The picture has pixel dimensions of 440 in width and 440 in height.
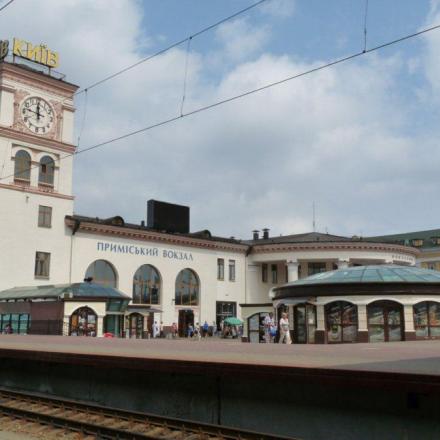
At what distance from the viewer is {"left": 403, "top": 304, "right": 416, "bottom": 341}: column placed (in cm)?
2873

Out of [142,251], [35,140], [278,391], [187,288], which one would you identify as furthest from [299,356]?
[187,288]

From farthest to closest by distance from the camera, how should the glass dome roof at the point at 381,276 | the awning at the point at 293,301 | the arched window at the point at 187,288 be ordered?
the arched window at the point at 187,288 < the awning at the point at 293,301 < the glass dome roof at the point at 381,276

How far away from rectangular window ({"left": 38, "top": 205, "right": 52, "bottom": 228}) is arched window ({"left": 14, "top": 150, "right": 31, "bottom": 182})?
2570 mm

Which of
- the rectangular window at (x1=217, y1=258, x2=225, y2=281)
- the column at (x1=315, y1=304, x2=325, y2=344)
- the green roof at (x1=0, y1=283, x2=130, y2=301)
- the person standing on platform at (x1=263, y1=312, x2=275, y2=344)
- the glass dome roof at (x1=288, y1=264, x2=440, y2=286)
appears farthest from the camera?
the rectangular window at (x1=217, y1=258, x2=225, y2=281)

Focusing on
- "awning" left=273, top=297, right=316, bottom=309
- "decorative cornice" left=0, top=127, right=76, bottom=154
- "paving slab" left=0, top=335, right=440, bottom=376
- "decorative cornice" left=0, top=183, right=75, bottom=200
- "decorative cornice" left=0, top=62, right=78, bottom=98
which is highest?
"decorative cornice" left=0, top=62, right=78, bottom=98

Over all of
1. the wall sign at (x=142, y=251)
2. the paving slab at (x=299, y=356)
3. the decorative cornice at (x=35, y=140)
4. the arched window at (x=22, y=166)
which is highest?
the decorative cornice at (x=35, y=140)

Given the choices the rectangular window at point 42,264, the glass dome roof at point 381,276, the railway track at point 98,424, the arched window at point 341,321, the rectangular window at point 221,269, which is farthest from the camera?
the rectangular window at point 221,269

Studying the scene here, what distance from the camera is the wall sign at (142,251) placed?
5106 centimetres

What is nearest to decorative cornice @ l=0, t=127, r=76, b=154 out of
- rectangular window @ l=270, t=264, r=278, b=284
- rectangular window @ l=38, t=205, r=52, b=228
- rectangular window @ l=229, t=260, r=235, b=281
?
rectangular window @ l=38, t=205, r=52, b=228

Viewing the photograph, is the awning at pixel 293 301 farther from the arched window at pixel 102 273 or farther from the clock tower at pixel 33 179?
the arched window at pixel 102 273

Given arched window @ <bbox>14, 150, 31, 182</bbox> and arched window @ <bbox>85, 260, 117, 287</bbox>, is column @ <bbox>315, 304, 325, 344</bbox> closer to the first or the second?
arched window @ <bbox>85, 260, 117, 287</bbox>

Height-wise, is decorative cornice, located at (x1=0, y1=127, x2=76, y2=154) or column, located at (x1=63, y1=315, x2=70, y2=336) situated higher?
decorative cornice, located at (x1=0, y1=127, x2=76, y2=154)

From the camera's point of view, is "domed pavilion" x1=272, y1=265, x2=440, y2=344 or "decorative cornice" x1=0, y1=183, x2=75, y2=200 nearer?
"domed pavilion" x1=272, y1=265, x2=440, y2=344

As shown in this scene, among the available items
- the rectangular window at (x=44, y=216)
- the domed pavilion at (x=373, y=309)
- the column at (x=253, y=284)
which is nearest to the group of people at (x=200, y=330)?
the column at (x=253, y=284)
